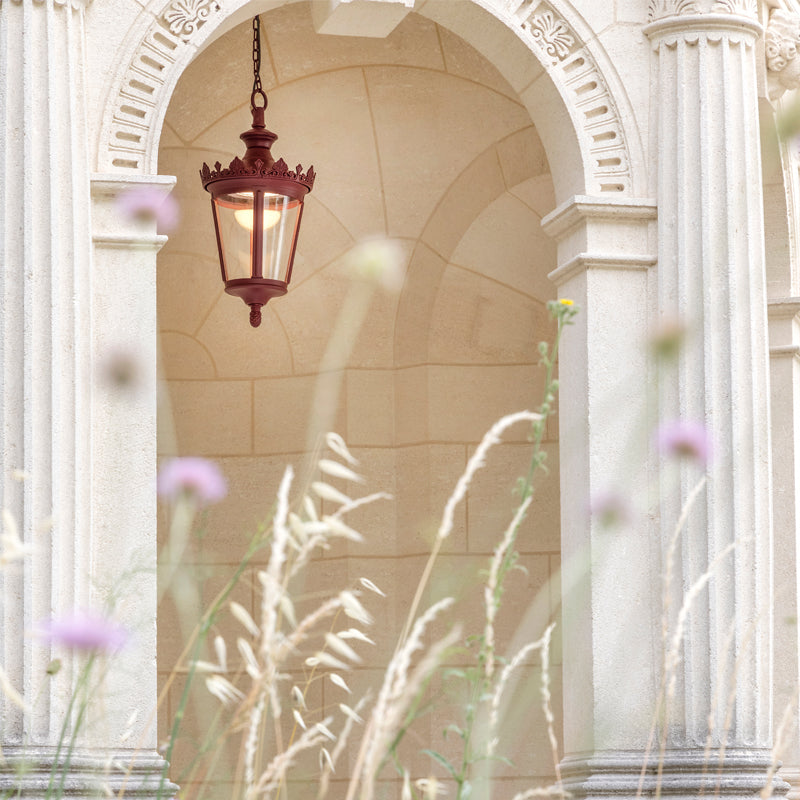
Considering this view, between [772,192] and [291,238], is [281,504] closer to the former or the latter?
[291,238]

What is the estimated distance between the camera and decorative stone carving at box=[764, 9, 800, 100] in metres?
7.10

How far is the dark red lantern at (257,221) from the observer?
6.70 meters

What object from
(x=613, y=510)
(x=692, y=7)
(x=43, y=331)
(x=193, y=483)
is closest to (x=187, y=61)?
(x=43, y=331)

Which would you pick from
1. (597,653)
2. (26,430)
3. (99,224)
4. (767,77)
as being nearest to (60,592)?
(26,430)

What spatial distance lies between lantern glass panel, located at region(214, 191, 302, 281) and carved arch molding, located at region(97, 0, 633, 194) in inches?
A: 36.3

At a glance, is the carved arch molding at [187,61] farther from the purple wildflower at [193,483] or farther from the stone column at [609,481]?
the purple wildflower at [193,483]

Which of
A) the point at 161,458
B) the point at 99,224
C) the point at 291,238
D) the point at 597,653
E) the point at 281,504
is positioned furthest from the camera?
the point at 161,458

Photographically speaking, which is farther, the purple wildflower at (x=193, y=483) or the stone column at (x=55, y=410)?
the stone column at (x=55, y=410)

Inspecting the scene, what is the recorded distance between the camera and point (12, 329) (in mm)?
5461

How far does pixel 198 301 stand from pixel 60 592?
401 centimetres

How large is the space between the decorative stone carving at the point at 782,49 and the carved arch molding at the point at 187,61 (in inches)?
44.2

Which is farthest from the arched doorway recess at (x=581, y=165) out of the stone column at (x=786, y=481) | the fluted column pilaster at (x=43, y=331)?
the stone column at (x=786, y=481)

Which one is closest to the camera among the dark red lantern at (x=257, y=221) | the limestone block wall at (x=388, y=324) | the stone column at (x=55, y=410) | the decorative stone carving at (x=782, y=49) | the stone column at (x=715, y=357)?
the stone column at (x=55, y=410)

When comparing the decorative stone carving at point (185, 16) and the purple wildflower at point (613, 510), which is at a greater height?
the decorative stone carving at point (185, 16)
